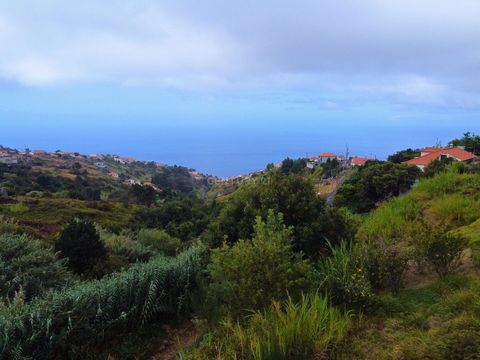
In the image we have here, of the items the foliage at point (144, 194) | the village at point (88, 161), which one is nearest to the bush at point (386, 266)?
the foliage at point (144, 194)

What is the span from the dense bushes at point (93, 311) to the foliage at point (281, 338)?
1.43 metres

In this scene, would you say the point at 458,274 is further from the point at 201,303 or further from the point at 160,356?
the point at 160,356

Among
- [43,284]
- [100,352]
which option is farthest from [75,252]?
[100,352]

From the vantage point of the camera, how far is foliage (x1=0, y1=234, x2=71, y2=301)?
6230 millimetres

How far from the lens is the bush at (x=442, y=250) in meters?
5.61

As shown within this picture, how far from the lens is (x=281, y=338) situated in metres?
3.67

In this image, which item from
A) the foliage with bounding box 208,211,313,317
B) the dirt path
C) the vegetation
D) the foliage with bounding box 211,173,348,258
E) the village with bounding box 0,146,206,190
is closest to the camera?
the vegetation

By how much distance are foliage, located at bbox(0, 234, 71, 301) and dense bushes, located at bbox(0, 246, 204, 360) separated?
1.37m

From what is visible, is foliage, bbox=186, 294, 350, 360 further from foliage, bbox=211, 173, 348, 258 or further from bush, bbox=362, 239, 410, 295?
foliage, bbox=211, 173, 348, 258

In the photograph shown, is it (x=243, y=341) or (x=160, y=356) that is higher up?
(x=243, y=341)

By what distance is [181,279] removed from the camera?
626 centimetres

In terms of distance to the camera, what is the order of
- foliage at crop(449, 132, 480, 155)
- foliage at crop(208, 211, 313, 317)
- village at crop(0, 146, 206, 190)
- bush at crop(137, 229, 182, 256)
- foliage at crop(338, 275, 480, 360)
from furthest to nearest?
1. village at crop(0, 146, 206, 190)
2. foliage at crop(449, 132, 480, 155)
3. bush at crop(137, 229, 182, 256)
4. foliage at crop(208, 211, 313, 317)
5. foliage at crop(338, 275, 480, 360)

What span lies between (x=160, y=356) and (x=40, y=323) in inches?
55.5

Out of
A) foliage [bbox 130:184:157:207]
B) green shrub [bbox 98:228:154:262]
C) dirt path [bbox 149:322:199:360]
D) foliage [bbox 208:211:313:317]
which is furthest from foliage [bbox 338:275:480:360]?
foliage [bbox 130:184:157:207]
